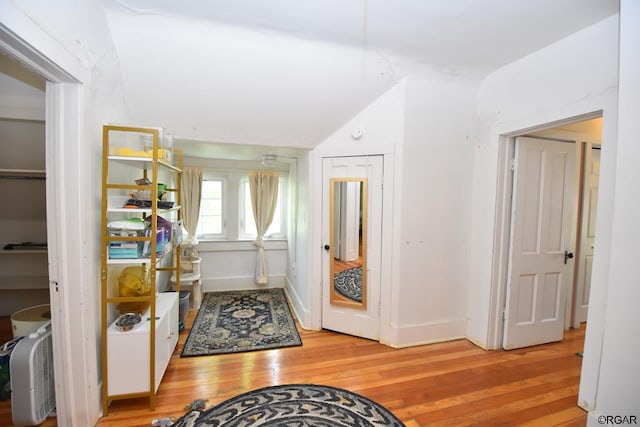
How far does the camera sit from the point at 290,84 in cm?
225

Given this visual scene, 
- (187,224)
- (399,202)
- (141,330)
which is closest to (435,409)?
(399,202)

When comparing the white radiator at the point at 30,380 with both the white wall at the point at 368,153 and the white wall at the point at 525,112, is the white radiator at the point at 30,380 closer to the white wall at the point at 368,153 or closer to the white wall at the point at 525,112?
the white wall at the point at 368,153

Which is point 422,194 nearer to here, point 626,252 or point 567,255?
point 626,252

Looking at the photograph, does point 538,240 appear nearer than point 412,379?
No

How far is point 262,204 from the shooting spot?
414cm

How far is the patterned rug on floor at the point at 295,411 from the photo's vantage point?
1.69 metres

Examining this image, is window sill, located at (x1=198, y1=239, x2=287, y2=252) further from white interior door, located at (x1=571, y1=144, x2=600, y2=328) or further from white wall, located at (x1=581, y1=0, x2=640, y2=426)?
white interior door, located at (x1=571, y1=144, x2=600, y2=328)

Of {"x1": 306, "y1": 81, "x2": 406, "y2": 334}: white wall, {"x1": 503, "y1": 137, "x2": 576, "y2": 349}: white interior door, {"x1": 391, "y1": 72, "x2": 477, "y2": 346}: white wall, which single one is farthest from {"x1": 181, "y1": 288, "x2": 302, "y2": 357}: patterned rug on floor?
{"x1": 503, "y1": 137, "x2": 576, "y2": 349}: white interior door

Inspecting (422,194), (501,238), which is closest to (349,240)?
(422,194)

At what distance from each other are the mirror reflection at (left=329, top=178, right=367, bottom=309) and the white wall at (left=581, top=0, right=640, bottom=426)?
67.4 inches

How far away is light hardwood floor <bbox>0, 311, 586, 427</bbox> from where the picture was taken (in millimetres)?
1785

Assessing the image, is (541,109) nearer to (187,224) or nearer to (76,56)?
(76,56)

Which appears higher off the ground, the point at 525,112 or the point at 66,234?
the point at 525,112

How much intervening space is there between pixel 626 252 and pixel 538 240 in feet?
4.29
